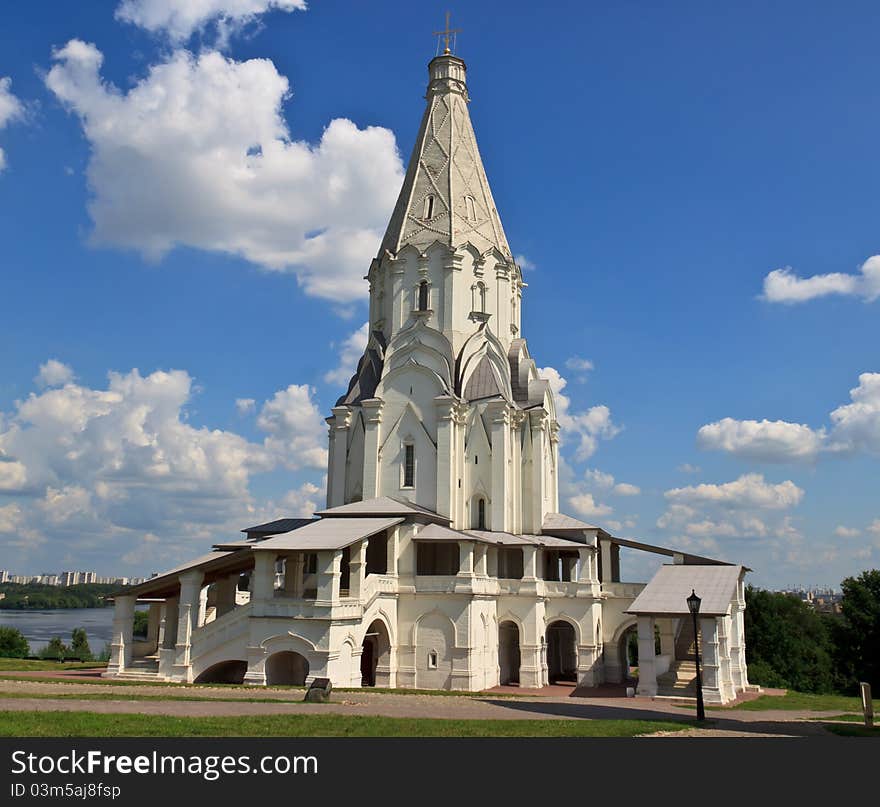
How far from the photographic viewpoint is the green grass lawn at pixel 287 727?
42.0ft

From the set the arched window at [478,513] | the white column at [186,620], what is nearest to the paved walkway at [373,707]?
the white column at [186,620]

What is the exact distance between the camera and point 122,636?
1032 inches

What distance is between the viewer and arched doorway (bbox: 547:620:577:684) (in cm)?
3675

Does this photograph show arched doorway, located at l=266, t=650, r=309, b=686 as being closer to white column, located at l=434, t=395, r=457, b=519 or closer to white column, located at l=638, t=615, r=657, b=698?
white column, located at l=434, t=395, r=457, b=519

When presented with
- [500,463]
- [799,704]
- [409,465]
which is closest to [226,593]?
[409,465]

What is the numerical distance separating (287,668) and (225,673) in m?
2.62

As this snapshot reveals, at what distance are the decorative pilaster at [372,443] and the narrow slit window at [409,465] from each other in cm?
119

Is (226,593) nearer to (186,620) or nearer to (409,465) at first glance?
(186,620)

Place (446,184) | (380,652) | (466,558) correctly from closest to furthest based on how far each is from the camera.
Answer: (380,652) → (466,558) → (446,184)

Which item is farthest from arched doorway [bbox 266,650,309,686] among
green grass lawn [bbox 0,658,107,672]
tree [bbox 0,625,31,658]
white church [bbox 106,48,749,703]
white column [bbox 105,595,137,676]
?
tree [bbox 0,625,31,658]

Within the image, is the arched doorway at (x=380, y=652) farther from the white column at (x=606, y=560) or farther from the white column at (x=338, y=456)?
the white column at (x=606, y=560)

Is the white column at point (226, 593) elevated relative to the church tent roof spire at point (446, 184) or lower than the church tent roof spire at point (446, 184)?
lower

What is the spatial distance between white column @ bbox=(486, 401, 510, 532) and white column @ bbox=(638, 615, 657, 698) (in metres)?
8.15

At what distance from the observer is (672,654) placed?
29.2 m
